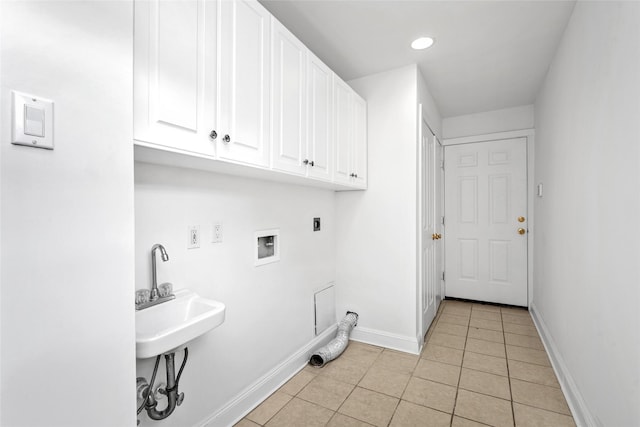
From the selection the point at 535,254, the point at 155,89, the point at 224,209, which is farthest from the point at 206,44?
the point at 535,254

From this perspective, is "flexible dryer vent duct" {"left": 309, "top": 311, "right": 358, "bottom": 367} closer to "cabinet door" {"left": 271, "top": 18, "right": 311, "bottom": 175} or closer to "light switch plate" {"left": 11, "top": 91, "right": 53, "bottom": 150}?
"cabinet door" {"left": 271, "top": 18, "right": 311, "bottom": 175}

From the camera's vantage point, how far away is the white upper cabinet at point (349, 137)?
89.0 inches

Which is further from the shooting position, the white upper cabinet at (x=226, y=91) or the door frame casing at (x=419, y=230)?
the door frame casing at (x=419, y=230)

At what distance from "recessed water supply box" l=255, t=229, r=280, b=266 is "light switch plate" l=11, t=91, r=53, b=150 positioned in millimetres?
1245

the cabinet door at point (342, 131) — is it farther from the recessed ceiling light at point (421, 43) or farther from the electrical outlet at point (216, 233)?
the electrical outlet at point (216, 233)

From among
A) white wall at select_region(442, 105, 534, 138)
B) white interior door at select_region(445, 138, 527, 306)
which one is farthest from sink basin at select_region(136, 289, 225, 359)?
white wall at select_region(442, 105, 534, 138)

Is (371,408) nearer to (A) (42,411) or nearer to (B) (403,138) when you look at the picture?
(A) (42,411)

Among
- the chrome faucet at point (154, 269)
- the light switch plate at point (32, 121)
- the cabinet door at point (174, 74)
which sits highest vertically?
the cabinet door at point (174, 74)

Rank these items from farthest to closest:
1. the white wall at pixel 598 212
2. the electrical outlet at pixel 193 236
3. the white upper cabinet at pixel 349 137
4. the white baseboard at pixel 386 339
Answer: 1. the white baseboard at pixel 386 339
2. the white upper cabinet at pixel 349 137
3. the electrical outlet at pixel 193 236
4. the white wall at pixel 598 212

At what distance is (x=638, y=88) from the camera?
1092 mm

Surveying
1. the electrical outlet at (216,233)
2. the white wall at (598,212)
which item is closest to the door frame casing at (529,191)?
the white wall at (598,212)

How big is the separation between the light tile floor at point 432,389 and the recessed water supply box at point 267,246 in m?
0.88

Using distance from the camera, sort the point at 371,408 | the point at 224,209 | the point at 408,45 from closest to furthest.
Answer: the point at 224,209
the point at 371,408
the point at 408,45

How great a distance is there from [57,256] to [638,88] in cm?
193
